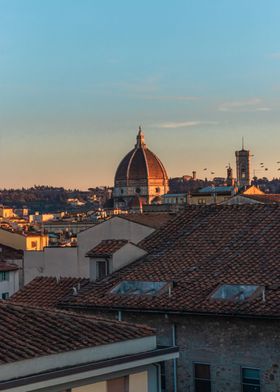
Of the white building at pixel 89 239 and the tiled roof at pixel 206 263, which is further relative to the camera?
the white building at pixel 89 239

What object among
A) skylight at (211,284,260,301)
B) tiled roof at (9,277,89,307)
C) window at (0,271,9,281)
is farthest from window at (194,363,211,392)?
window at (0,271,9,281)

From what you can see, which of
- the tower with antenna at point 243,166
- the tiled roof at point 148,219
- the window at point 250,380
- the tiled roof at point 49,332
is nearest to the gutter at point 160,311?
the window at point 250,380

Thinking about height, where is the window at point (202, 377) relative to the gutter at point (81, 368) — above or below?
below

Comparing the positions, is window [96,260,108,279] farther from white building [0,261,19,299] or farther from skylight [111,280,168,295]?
white building [0,261,19,299]

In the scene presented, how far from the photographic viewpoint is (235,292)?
19031 millimetres

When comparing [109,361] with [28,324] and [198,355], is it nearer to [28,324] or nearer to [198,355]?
[28,324]

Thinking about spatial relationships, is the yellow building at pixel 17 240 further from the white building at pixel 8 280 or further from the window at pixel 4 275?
the window at pixel 4 275

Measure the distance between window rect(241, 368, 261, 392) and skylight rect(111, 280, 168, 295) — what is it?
3052 millimetres

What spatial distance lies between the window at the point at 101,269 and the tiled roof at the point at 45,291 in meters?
0.93

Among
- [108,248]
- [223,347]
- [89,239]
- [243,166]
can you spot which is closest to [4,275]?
[89,239]

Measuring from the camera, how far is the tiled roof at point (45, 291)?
25.3m

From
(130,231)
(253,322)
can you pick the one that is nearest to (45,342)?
(253,322)

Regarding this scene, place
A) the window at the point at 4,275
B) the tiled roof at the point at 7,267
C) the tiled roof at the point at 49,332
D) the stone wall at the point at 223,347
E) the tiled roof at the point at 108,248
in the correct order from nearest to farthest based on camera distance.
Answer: the tiled roof at the point at 49,332, the stone wall at the point at 223,347, the tiled roof at the point at 108,248, the tiled roof at the point at 7,267, the window at the point at 4,275

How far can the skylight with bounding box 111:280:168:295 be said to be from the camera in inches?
800
